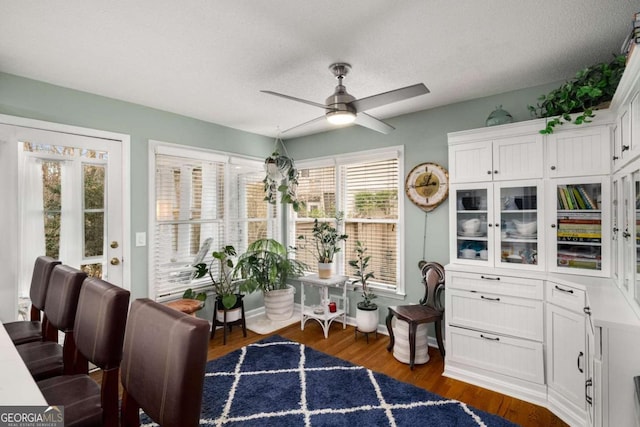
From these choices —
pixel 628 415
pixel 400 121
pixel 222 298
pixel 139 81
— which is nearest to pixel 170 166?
pixel 139 81

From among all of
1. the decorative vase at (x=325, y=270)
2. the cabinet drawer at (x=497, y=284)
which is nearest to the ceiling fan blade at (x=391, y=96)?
the cabinet drawer at (x=497, y=284)

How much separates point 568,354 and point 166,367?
2615 mm

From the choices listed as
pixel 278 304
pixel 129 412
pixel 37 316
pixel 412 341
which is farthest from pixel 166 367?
pixel 278 304

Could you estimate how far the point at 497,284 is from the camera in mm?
2666

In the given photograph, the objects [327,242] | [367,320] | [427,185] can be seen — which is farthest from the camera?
[327,242]

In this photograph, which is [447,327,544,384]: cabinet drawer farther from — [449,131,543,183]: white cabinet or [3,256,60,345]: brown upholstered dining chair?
[3,256,60,345]: brown upholstered dining chair

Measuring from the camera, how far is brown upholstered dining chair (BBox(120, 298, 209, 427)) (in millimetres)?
1043

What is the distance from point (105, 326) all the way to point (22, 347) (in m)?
1.05

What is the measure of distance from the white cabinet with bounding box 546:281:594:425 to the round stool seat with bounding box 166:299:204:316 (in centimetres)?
319

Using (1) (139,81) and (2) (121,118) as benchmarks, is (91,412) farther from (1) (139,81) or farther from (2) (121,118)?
(2) (121,118)

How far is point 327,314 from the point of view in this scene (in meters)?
3.87

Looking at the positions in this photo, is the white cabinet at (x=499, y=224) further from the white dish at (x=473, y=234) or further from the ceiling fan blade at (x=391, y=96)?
the ceiling fan blade at (x=391, y=96)

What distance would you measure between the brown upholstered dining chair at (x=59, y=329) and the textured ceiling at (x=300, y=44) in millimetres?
1520

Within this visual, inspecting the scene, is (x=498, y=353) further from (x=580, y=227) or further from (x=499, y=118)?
(x=499, y=118)
